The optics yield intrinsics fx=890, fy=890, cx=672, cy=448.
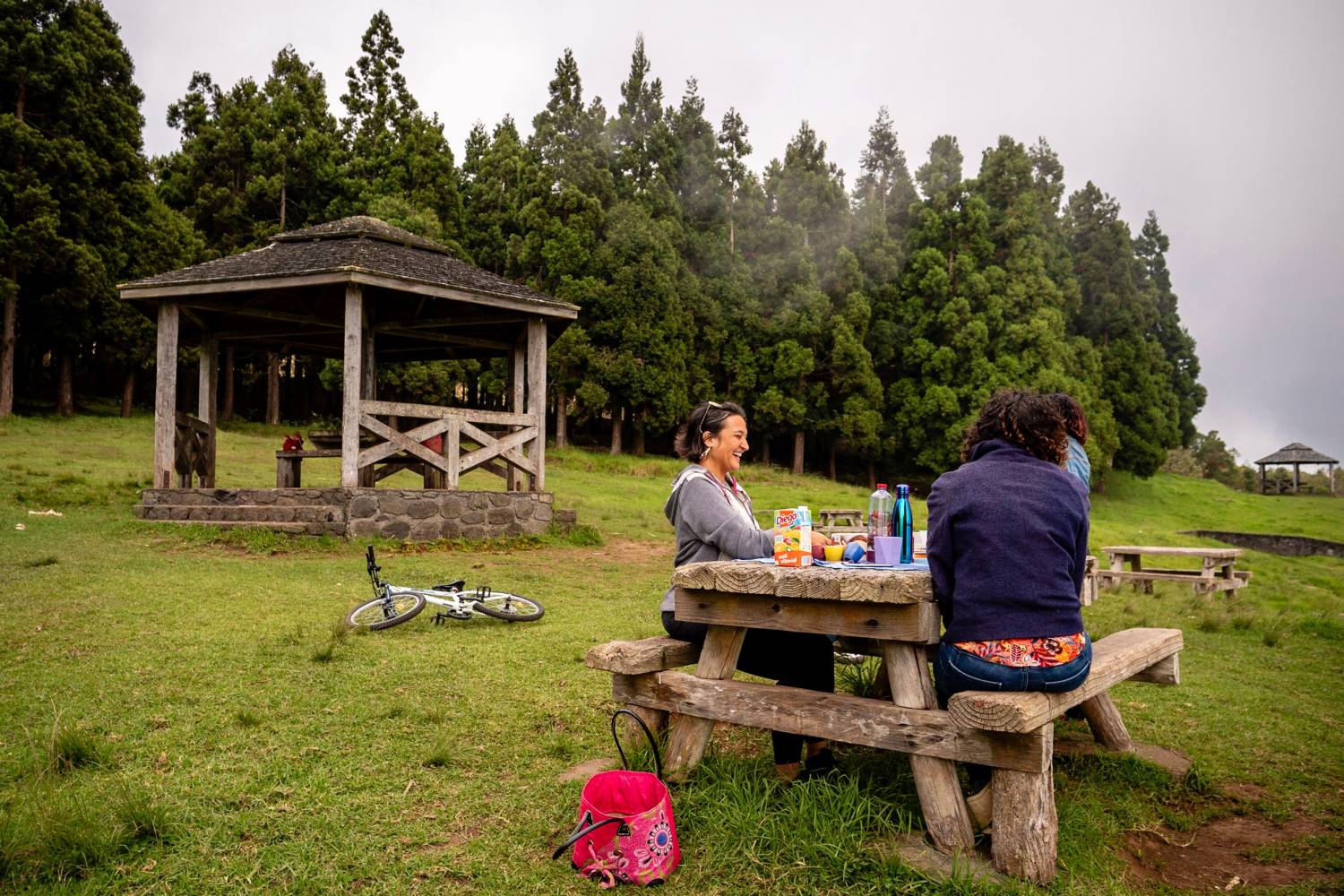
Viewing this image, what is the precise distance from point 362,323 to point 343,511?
141 inches

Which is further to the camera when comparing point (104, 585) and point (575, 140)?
point (575, 140)

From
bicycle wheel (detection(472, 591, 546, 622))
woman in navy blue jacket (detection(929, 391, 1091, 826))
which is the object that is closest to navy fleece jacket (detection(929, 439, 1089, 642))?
woman in navy blue jacket (detection(929, 391, 1091, 826))

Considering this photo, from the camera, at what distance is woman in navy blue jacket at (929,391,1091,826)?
3062 millimetres

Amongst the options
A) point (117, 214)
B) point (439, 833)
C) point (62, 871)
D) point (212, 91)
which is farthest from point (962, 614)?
point (212, 91)

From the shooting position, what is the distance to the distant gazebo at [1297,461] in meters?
44.2

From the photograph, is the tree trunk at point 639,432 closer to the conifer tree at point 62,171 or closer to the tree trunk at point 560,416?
the tree trunk at point 560,416

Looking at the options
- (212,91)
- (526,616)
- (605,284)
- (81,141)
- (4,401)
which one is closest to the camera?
(526,616)

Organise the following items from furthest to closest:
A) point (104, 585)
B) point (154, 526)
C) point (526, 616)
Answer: point (154, 526) → point (104, 585) → point (526, 616)

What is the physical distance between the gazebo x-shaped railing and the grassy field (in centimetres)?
413

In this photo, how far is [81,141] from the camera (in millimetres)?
24891

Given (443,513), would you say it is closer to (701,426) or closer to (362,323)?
(362,323)

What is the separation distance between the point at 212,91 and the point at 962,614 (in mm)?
44272

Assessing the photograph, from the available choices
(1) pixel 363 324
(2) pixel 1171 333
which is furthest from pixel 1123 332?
(1) pixel 363 324

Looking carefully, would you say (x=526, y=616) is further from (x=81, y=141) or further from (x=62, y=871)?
(x=81, y=141)
